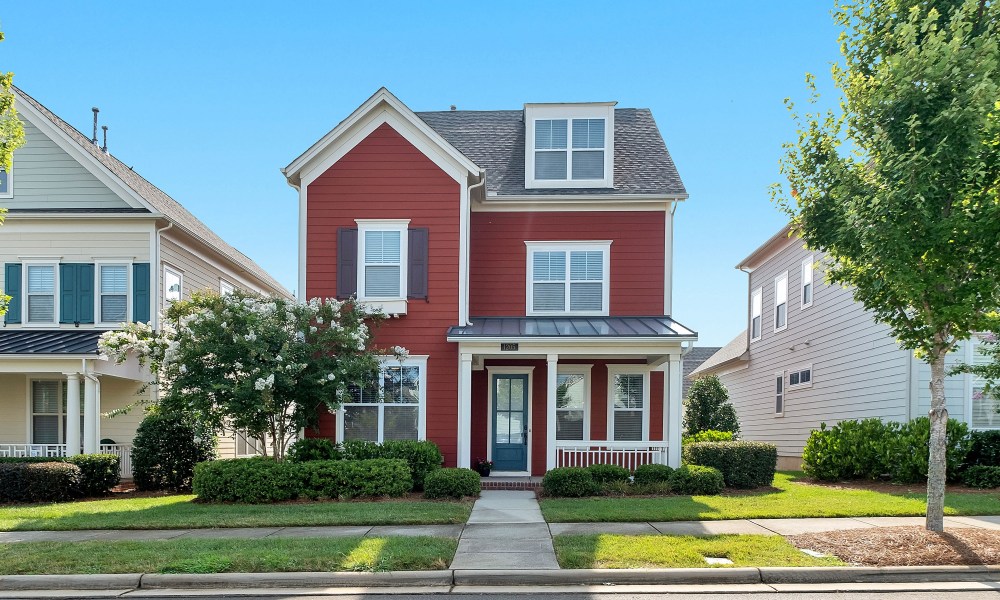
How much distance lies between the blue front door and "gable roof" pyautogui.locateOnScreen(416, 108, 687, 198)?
4509mm

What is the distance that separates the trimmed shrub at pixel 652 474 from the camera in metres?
Answer: 15.7

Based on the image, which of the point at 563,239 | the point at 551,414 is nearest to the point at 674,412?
the point at 551,414

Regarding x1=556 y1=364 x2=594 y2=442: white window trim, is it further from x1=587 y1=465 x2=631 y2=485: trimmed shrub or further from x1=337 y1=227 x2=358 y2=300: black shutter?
x1=337 y1=227 x2=358 y2=300: black shutter

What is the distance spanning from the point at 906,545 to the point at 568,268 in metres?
10.8

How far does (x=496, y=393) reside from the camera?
19.2 meters

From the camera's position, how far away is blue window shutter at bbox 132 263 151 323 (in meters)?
19.6

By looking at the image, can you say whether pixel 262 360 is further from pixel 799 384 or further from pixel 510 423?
pixel 799 384

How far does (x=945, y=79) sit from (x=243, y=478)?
12.5 m

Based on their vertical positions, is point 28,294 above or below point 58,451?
above

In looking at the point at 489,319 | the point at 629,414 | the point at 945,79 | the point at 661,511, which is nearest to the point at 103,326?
the point at 489,319

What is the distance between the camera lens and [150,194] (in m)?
22.9

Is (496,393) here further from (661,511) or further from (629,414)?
(661,511)

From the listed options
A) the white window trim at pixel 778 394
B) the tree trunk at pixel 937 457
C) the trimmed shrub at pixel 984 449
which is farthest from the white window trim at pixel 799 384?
the tree trunk at pixel 937 457

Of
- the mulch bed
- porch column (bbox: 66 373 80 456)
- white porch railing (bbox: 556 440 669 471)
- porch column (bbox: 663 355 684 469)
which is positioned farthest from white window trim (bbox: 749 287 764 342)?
porch column (bbox: 66 373 80 456)
